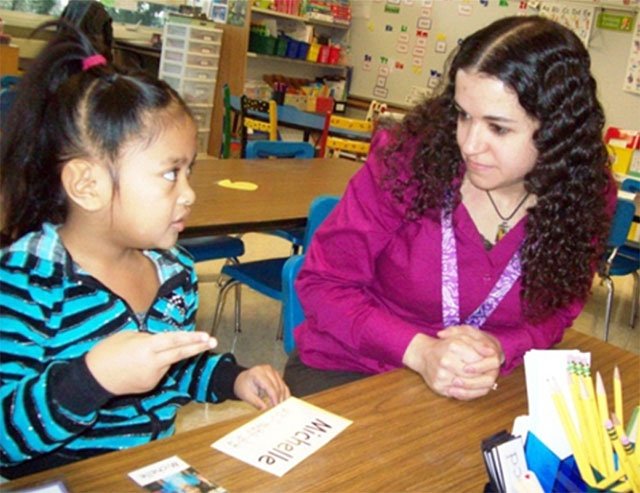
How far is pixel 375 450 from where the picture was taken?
87 centimetres

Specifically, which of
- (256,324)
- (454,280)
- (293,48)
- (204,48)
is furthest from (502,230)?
(293,48)

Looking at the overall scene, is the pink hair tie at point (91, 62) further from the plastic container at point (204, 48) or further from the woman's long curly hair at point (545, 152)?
the plastic container at point (204, 48)

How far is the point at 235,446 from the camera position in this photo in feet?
2.70

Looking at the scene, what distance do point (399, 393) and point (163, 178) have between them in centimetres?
47

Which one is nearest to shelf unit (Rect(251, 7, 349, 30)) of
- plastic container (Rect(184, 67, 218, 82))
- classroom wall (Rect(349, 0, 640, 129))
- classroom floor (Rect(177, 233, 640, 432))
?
classroom wall (Rect(349, 0, 640, 129))

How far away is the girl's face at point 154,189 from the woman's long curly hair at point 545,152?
19.2 inches

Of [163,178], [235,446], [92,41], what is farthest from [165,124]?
[235,446]

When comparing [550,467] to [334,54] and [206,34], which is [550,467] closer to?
[206,34]

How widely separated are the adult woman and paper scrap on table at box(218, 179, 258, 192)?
3.63 ft

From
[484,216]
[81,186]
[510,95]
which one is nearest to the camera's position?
[81,186]

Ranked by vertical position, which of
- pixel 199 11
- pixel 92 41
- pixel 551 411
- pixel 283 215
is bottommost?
pixel 283 215

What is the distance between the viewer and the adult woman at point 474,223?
48.6 inches

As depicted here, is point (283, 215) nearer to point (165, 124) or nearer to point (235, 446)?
point (165, 124)

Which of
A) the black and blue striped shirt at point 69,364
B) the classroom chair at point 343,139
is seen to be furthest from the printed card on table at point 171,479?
the classroom chair at point 343,139
